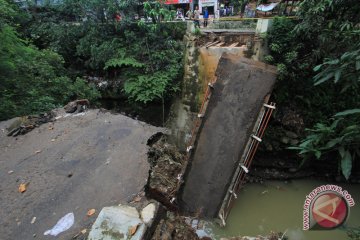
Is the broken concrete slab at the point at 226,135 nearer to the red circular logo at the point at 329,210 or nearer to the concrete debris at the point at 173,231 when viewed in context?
the concrete debris at the point at 173,231

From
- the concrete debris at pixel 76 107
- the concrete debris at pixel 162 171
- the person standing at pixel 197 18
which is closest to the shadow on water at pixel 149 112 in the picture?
the person standing at pixel 197 18

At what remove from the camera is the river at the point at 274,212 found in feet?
19.0

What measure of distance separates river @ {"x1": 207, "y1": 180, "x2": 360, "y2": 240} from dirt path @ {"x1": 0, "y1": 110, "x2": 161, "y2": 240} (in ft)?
9.76

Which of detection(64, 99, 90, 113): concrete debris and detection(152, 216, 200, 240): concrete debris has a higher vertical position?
detection(152, 216, 200, 240): concrete debris

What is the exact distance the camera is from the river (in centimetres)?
579

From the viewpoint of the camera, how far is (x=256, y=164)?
7609mm

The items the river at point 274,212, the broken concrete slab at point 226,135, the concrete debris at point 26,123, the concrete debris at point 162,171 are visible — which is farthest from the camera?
the river at point 274,212

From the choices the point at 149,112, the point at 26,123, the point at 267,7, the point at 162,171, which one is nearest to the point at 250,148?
the point at 162,171

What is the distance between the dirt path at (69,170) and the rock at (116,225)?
0.64m

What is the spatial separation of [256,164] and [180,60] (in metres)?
4.34

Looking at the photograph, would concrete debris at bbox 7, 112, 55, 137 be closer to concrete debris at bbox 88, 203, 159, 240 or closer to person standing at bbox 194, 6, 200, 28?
concrete debris at bbox 88, 203, 159, 240

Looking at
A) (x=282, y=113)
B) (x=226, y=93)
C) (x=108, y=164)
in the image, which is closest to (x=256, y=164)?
(x=282, y=113)

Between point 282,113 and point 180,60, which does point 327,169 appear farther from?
point 180,60

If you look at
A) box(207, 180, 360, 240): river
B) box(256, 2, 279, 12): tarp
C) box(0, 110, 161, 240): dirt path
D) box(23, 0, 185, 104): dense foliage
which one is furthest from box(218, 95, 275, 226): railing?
box(256, 2, 279, 12): tarp
